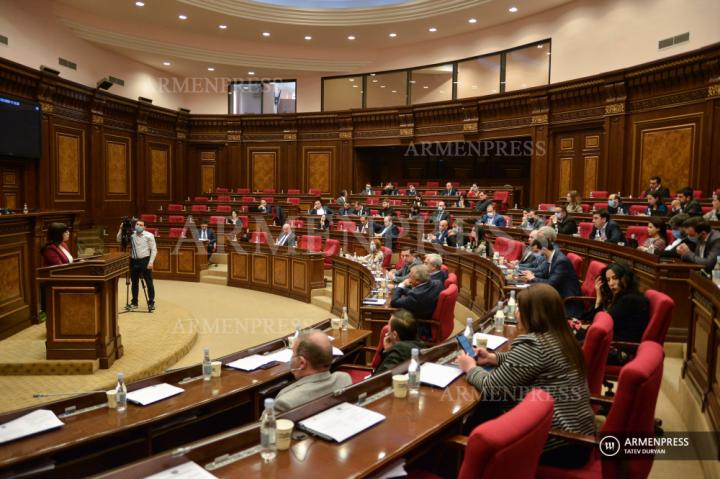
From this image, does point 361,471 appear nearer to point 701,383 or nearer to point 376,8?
point 701,383

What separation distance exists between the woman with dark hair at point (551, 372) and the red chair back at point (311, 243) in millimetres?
7343

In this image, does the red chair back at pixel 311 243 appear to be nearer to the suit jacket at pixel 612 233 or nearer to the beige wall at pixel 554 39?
the suit jacket at pixel 612 233

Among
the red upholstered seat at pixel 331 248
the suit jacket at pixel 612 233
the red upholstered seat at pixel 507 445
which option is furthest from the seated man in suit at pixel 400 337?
the red upholstered seat at pixel 331 248

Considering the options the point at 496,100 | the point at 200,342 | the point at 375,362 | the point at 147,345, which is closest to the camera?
the point at 375,362

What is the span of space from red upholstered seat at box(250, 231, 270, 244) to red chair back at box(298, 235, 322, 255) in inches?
37.6

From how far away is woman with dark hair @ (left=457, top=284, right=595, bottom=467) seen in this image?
2.20 meters

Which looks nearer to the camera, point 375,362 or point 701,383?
point 701,383

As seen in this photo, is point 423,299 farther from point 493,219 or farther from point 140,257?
point 140,257

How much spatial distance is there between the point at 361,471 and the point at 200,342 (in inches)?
208

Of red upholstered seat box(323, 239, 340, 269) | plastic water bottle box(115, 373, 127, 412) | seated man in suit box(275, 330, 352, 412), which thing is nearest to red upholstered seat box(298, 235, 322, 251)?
red upholstered seat box(323, 239, 340, 269)

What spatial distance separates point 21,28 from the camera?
11.9m

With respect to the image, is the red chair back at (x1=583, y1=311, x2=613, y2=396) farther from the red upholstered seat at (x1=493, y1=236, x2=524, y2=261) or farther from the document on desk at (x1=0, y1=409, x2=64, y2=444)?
the red upholstered seat at (x1=493, y1=236, x2=524, y2=261)

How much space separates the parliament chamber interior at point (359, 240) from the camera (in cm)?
225

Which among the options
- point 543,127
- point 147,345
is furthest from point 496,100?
point 147,345
